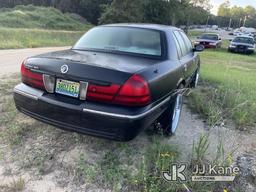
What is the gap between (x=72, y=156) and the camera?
336 centimetres

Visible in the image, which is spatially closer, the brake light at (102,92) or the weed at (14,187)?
the weed at (14,187)

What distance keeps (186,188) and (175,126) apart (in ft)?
5.40

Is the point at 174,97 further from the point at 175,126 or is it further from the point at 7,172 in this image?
the point at 7,172

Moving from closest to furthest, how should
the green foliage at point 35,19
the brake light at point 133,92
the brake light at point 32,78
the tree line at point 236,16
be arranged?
1. the brake light at point 133,92
2. the brake light at point 32,78
3. the green foliage at point 35,19
4. the tree line at point 236,16

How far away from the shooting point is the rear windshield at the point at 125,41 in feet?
12.9

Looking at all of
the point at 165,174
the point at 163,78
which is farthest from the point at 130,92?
the point at 165,174

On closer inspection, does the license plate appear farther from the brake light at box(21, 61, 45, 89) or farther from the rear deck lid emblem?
the brake light at box(21, 61, 45, 89)

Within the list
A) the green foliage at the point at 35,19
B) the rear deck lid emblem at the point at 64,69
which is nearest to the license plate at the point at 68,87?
the rear deck lid emblem at the point at 64,69

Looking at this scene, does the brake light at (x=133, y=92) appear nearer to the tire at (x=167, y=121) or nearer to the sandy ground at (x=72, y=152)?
the sandy ground at (x=72, y=152)

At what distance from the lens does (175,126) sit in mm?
4367

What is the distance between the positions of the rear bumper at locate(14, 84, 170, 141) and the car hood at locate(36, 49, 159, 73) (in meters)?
0.44

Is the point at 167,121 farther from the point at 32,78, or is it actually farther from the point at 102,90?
the point at 32,78

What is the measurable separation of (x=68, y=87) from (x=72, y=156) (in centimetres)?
87

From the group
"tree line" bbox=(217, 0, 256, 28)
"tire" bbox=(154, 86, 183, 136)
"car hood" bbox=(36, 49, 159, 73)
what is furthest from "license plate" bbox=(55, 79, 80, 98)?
"tree line" bbox=(217, 0, 256, 28)
